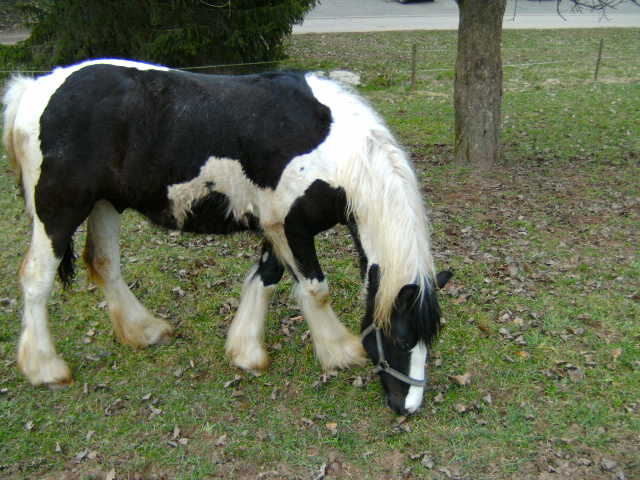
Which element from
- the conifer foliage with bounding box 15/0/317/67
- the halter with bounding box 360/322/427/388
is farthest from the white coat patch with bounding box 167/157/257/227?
the conifer foliage with bounding box 15/0/317/67

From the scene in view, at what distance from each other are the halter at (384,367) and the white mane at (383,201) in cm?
17

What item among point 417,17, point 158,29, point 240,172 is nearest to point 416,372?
point 240,172

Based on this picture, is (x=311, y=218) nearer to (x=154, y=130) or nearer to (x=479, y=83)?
(x=154, y=130)

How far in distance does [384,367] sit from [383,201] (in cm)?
112

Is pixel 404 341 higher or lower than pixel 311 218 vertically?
lower

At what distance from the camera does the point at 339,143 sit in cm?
355

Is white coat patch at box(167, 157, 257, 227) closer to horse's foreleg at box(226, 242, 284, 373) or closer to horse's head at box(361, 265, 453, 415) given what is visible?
horse's foreleg at box(226, 242, 284, 373)

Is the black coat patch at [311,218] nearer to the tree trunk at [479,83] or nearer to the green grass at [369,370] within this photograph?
the green grass at [369,370]

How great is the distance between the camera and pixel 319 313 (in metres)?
4.16

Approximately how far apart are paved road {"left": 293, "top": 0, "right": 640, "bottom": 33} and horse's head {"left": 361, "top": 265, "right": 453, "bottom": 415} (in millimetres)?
18927

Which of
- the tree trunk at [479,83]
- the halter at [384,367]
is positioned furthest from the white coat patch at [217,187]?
the tree trunk at [479,83]

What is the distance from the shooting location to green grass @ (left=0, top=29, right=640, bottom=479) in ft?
11.6

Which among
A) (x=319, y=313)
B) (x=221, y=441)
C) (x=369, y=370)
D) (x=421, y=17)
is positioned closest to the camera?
(x=221, y=441)

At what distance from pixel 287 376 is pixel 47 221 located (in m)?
2.06
